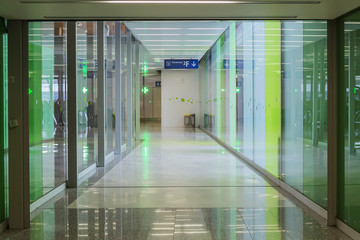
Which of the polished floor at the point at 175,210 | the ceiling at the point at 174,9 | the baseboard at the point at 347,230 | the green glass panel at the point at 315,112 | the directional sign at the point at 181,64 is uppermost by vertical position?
the directional sign at the point at 181,64

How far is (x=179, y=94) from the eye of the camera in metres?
31.2

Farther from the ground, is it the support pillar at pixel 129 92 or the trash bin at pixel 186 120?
the support pillar at pixel 129 92

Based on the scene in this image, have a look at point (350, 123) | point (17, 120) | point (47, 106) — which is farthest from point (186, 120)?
point (350, 123)

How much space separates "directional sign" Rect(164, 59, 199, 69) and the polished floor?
1674 centimetres

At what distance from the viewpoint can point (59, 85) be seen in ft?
27.0

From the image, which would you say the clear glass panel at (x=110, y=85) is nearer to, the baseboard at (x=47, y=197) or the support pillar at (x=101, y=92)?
the support pillar at (x=101, y=92)

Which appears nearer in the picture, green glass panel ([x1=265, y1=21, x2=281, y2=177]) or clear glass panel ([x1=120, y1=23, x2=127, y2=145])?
green glass panel ([x1=265, y1=21, x2=281, y2=177])

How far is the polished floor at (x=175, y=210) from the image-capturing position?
5418 mm

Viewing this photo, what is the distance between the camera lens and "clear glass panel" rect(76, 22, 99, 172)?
9641 mm

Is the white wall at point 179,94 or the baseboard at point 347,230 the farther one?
the white wall at point 179,94

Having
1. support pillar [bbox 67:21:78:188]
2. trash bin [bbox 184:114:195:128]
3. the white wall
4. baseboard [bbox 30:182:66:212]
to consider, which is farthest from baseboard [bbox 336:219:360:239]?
the white wall

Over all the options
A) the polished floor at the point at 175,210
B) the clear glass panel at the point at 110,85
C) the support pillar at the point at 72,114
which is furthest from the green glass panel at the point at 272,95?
the clear glass panel at the point at 110,85

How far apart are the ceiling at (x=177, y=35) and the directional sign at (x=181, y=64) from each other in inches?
81.5

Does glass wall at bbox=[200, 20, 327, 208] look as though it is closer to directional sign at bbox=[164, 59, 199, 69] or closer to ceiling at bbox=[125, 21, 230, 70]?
A: ceiling at bbox=[125, 21, 230, 70]
